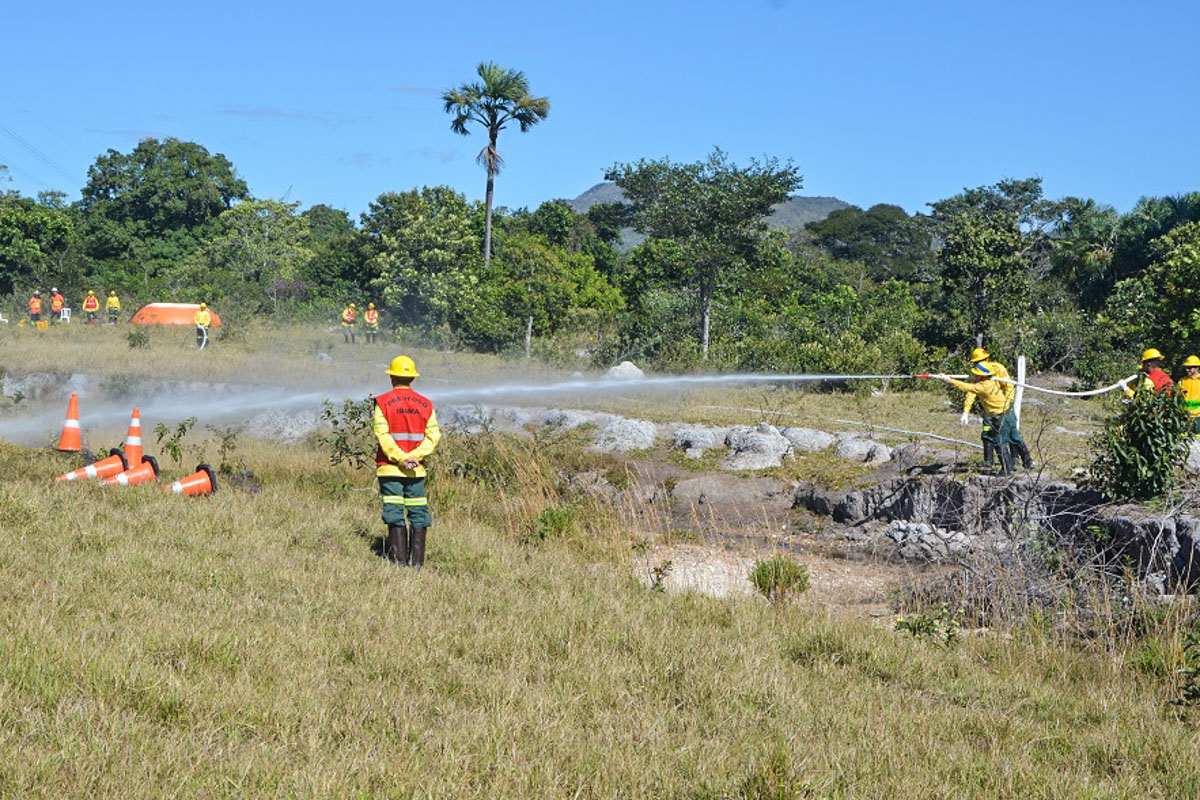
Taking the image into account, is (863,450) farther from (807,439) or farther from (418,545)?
(418,545)

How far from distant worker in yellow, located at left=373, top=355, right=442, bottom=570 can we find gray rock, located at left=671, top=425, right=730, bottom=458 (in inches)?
321

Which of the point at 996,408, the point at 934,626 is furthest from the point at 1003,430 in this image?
the point at 934,626

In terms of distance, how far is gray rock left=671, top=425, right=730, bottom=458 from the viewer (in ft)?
50.9

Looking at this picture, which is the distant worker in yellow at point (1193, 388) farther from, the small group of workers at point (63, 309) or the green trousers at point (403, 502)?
→ the small group of workers at point (63, 309)

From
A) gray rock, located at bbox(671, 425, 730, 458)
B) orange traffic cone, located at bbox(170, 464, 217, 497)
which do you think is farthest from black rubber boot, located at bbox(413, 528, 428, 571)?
gray rock, located at bbox(671, 425, 730, 458)

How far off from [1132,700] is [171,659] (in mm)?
4456

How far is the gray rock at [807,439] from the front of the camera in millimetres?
15453

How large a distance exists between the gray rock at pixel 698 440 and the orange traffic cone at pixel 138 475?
7696 millimetres

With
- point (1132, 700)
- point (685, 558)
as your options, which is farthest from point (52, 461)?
point (1132, 700)

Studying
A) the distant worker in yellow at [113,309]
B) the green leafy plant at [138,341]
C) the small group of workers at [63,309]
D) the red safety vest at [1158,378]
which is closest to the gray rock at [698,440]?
the red safety vest at [1158,378]

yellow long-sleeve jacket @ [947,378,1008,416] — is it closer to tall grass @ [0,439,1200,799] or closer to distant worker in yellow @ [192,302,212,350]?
tall grass @ [0,439,1200,799]

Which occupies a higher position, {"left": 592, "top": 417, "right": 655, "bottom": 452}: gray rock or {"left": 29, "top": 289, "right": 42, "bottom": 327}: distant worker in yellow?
{"left": 29, "top": 289, "right": 42, "bottom": 327}: distant worker in yellow

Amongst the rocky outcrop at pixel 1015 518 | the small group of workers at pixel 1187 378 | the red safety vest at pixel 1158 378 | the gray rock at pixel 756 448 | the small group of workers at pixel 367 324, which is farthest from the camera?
the small group of workers at pixel 367 324

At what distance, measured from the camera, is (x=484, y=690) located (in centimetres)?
452
